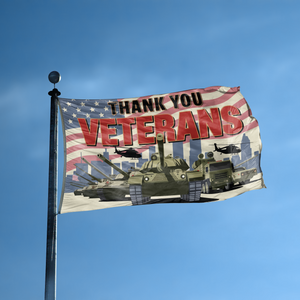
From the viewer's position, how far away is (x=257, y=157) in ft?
55.7

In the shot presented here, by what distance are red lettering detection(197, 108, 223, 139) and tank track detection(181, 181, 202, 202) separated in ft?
6.84

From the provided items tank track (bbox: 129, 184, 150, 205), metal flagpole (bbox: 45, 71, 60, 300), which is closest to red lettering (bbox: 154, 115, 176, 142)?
→ tank track (bbox: 129, 184, 150, 205)

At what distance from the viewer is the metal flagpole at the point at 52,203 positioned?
1250 cm

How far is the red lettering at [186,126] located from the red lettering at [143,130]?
1125 mm

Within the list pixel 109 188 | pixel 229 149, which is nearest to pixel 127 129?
pixel 109 188

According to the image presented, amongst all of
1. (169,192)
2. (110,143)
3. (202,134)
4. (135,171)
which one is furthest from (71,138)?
(202,134)

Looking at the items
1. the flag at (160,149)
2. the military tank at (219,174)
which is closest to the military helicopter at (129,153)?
the flag at (160,149)

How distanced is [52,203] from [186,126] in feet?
21.4

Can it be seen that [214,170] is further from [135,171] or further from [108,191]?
[108,191]

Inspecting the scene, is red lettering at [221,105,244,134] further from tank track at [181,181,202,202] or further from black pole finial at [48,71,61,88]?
black pole finial at [48,71,61,88]

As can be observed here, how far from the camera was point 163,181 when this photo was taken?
16.3m

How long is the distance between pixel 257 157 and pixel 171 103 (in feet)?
13.1
